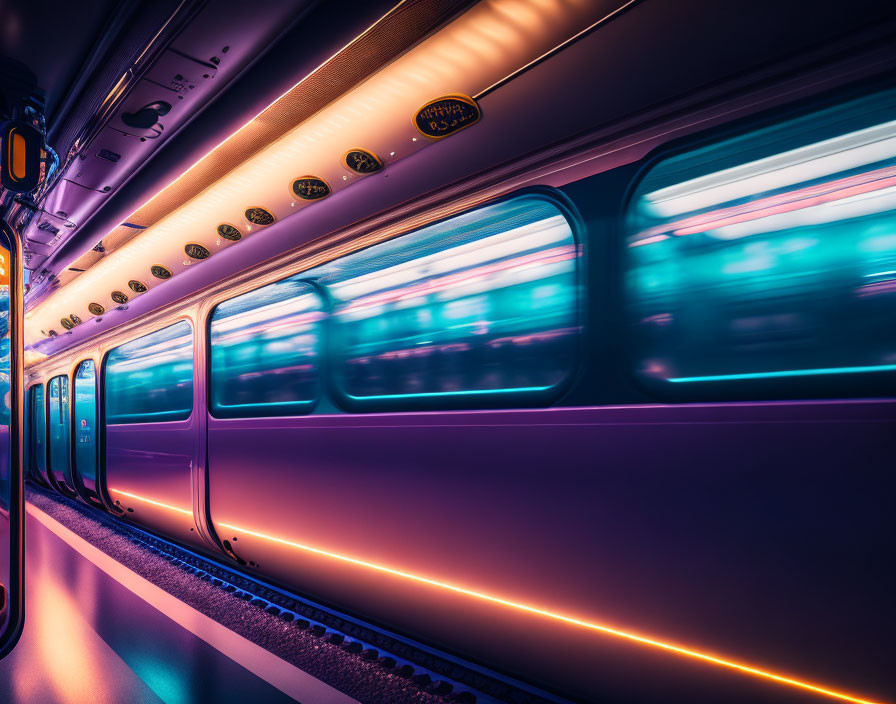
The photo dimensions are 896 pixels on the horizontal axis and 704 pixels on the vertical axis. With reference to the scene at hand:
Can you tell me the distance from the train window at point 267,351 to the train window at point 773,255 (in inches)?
74.3

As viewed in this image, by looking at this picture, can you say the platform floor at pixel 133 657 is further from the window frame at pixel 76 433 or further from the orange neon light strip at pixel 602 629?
the window frame at pixel 76 433

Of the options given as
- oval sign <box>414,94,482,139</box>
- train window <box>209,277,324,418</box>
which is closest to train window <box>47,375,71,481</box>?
train window <box>209,277,324,418</box>

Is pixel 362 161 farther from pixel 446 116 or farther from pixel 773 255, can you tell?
pixel 773 255

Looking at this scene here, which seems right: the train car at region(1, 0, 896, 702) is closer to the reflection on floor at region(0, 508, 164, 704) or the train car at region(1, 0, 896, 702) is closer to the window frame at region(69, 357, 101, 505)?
the reflection on floor at region(0, 508, 164, 704)

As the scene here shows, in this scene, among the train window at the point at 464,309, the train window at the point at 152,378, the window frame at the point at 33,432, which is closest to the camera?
the train window at the point at 464,309

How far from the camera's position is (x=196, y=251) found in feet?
10.7

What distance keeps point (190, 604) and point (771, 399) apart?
3398 millimetres

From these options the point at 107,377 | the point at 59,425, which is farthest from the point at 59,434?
the point at 107,377

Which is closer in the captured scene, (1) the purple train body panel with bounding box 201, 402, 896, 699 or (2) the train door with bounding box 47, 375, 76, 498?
(1) the purple train body panel with bounding box 201, 402, 896, 699

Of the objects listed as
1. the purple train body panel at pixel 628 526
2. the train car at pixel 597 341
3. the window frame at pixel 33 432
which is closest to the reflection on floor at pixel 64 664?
the train car at pixel 597 341

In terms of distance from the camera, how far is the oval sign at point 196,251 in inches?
127

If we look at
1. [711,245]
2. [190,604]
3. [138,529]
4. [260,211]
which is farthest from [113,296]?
[711,245]

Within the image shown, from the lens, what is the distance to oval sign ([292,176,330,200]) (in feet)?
7.70

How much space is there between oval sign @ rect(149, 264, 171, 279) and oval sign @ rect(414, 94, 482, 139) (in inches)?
111
